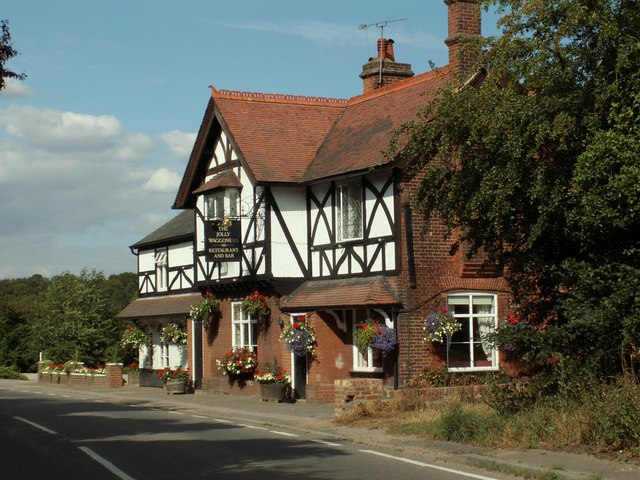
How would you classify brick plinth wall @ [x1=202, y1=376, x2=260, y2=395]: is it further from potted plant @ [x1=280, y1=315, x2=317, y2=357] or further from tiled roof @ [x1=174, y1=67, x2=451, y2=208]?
tiled roof @ [x1=174, y1=67, x2=451, y2=208]

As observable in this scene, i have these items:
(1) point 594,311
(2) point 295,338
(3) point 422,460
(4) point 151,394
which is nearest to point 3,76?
(3) point 422,460

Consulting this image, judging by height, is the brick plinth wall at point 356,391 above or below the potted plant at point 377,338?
below

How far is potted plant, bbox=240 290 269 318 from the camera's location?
2917 cm

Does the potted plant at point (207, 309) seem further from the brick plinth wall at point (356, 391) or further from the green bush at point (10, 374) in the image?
the green bush at point (10, 374)

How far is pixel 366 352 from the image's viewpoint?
26.8 meters

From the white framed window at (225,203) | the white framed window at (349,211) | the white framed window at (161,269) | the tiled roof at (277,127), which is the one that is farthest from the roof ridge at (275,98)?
the white framed window at (161,269)

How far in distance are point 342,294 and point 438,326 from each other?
2.91m

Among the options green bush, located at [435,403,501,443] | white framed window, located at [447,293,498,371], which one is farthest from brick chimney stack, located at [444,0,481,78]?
green bush, located at [435,403,501,443]

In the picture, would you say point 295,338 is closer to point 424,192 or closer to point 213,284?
point 213,284

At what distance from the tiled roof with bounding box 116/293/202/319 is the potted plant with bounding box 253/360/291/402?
8251mm

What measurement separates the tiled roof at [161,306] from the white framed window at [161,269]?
0.60 metres

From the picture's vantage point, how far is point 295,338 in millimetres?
27062

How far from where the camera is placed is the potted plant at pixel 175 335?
1474 inches

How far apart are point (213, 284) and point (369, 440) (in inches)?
606
